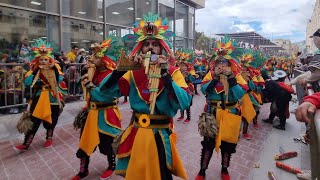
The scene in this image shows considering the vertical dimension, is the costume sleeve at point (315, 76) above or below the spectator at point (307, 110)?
above

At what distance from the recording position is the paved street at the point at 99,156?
4340mm

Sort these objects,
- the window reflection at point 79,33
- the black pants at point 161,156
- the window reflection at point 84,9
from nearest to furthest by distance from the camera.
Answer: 1. the black pants at point 161,156
2. the window reflection at point 79,33
3. the window reflection at point 84,9

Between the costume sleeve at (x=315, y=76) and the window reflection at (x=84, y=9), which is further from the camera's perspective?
the window reflection at (x=84, y=9)

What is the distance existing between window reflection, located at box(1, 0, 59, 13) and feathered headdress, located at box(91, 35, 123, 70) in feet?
27.2

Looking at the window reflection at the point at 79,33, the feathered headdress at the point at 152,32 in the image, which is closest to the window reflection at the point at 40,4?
the window reflection at the point at 79,33

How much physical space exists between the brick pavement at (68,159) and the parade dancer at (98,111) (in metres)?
0.58

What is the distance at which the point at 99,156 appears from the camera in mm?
5012

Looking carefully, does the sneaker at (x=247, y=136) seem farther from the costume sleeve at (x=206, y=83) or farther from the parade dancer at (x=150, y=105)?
the parade dancer at (x=150, y=105)

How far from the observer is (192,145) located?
5812 mm

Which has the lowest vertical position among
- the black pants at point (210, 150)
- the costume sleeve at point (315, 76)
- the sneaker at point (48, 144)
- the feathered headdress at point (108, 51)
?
the sneaker at point (48, 144)

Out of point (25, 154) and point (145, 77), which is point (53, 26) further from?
point (145, 77)

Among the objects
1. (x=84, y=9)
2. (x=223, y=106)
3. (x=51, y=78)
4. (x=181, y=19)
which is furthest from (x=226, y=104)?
(x=181, y=19)

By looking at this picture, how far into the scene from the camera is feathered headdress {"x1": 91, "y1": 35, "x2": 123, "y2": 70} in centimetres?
391

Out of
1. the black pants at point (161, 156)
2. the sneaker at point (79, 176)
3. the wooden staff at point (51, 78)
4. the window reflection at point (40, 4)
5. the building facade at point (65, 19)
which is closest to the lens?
the black pants at point (161, 156)
